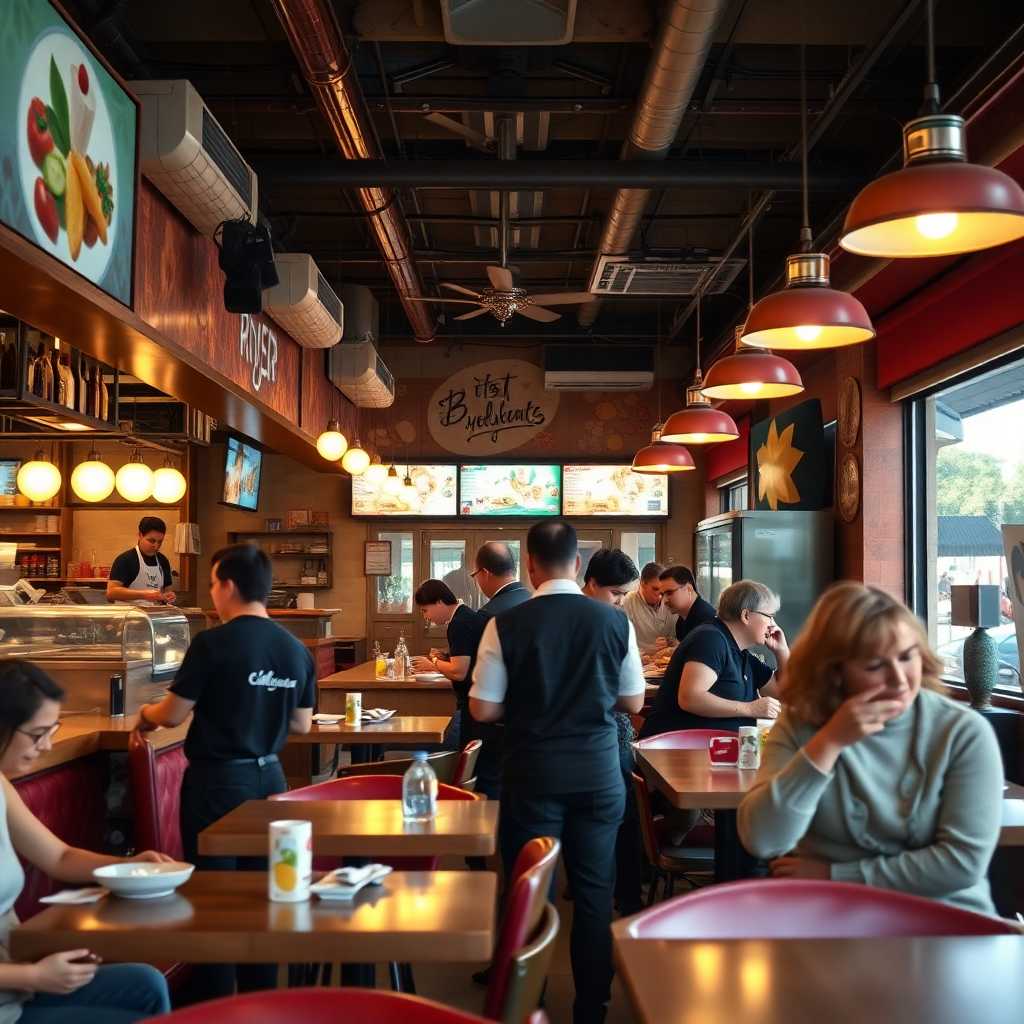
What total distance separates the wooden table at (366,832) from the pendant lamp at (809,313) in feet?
6.73

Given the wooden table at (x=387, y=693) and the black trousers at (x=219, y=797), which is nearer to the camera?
the black trousers at (x=219, y=797)

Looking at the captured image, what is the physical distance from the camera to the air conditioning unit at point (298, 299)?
8055 mm

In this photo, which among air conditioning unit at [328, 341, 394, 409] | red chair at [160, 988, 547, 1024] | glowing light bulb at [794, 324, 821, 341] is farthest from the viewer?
air conditioning unit at [328, 341, 394, 409]

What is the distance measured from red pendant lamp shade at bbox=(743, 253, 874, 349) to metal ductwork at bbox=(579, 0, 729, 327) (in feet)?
4.06

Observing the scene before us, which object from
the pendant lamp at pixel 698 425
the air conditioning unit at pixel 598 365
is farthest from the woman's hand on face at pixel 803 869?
the air conditioning unit at pixel 598 365

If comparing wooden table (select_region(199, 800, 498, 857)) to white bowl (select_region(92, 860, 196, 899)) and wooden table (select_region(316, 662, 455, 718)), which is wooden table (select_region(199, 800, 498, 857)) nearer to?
white bowl (select_region(92, 860, 196, 899))

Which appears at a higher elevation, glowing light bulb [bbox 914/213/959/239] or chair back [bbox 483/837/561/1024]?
glowing light bulb [bbox 914/213/959/239]

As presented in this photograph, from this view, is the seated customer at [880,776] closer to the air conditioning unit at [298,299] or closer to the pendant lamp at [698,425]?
the pendant lamp at [698,425]

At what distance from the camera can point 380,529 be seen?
13.6m

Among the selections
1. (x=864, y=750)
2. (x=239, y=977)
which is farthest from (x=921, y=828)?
(x=239, y=977)

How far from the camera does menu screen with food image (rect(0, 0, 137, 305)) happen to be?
4176 mm

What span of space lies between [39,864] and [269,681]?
1242 millimetres

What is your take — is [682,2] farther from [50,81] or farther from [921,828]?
[921,828]

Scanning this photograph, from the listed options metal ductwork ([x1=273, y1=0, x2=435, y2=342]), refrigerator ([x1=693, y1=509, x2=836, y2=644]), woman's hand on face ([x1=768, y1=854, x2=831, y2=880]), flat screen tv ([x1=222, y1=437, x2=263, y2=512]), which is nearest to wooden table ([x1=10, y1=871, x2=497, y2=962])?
woman's hand on face ([x1=768, y1=854, x2=831, y2=880])
